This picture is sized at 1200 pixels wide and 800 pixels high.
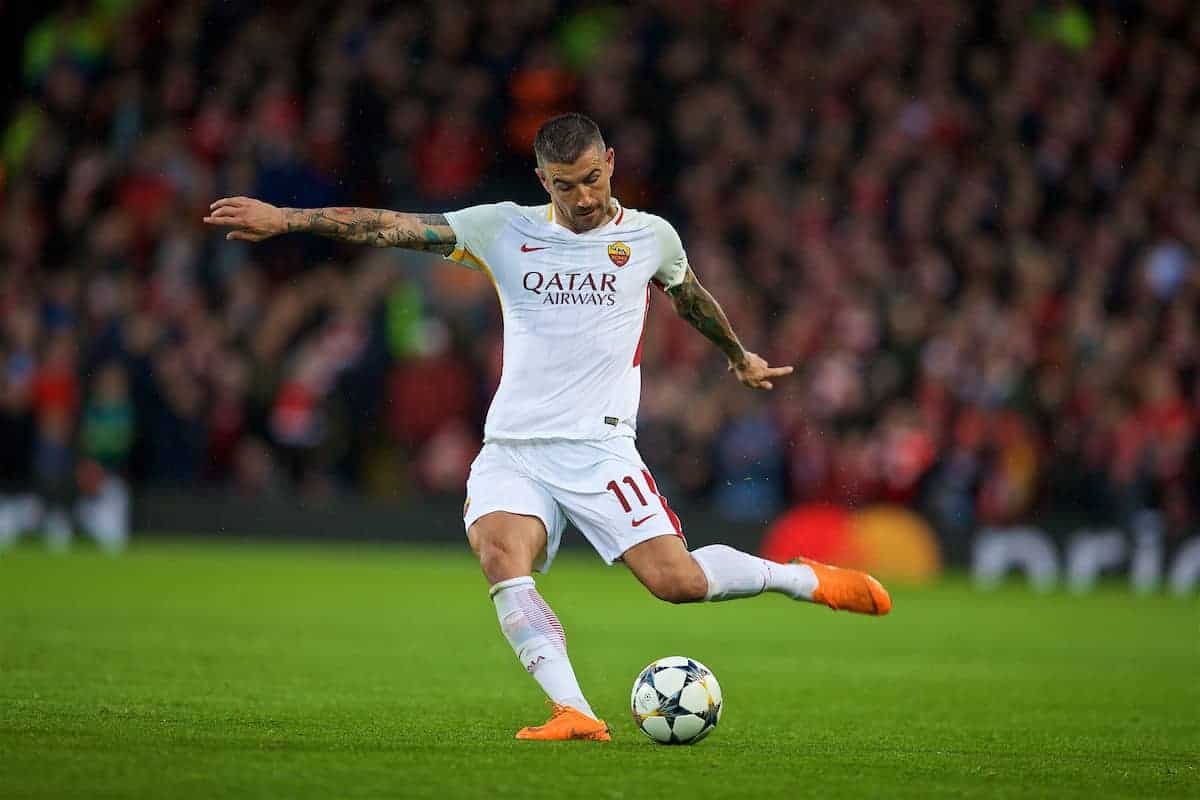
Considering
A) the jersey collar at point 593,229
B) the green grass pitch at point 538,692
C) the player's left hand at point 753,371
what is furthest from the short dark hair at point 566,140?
the green grass pitch at point 538,692

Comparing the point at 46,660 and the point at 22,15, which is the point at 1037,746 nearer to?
the point at 46,660

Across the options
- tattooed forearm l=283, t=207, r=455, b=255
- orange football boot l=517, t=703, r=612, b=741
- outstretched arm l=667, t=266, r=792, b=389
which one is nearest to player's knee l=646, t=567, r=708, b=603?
orange football boot l=517, t=703, r=612, b=741

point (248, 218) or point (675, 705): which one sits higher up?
point (248, 218)

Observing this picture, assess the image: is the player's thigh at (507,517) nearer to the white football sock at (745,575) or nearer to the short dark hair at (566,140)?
the white football sock at (745,575)

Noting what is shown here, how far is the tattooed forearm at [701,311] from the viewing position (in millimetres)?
7945

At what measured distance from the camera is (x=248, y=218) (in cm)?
684

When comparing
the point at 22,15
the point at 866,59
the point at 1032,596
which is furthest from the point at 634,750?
the point at 22,15

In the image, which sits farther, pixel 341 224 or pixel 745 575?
pixel 745 575

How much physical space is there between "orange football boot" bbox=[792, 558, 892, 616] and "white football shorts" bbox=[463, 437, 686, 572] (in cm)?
70

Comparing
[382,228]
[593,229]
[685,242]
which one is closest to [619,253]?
[593,229]

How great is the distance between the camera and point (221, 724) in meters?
7.25

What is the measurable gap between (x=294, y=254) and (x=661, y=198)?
167 inches

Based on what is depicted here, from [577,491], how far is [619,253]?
Answer: 0.97 m

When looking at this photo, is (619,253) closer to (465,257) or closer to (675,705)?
(465,257)
